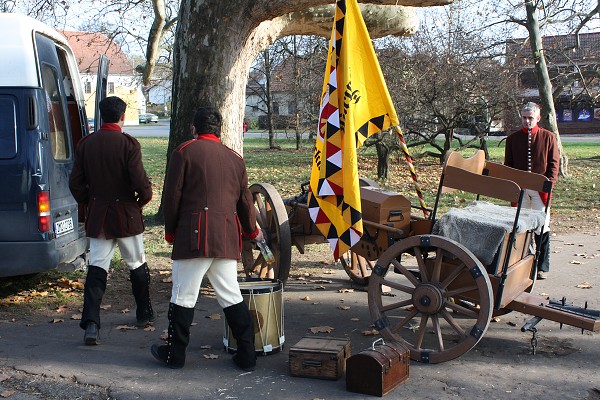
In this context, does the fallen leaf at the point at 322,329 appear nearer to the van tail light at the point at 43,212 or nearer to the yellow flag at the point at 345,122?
the yellow flag at the point at 345,122

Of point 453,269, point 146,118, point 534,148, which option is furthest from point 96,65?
point 453,269

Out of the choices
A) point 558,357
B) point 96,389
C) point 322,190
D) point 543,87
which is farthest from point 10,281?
point 543,87

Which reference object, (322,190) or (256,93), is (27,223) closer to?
(322,190)

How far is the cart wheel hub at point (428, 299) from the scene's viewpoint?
17.2 ft

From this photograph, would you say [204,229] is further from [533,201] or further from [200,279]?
[533,201]

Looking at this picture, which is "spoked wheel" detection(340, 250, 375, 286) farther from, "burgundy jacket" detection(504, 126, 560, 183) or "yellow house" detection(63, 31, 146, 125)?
"yellow house" detection(63, 31, 146, 125)

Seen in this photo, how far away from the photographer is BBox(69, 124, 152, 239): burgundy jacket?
5668 mm

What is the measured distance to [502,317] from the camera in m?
6.50

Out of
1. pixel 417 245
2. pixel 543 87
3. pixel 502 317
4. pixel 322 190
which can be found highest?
pixel 543 87

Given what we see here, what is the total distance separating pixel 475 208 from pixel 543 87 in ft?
49.2

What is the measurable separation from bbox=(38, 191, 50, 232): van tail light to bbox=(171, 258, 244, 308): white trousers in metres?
1.87

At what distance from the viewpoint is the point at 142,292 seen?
241 inches

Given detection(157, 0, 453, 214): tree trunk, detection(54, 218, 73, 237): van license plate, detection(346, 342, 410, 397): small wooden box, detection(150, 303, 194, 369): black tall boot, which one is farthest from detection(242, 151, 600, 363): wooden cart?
detection(157, 0, 453, 214): tree trunk

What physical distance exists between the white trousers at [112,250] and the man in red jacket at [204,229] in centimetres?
96
